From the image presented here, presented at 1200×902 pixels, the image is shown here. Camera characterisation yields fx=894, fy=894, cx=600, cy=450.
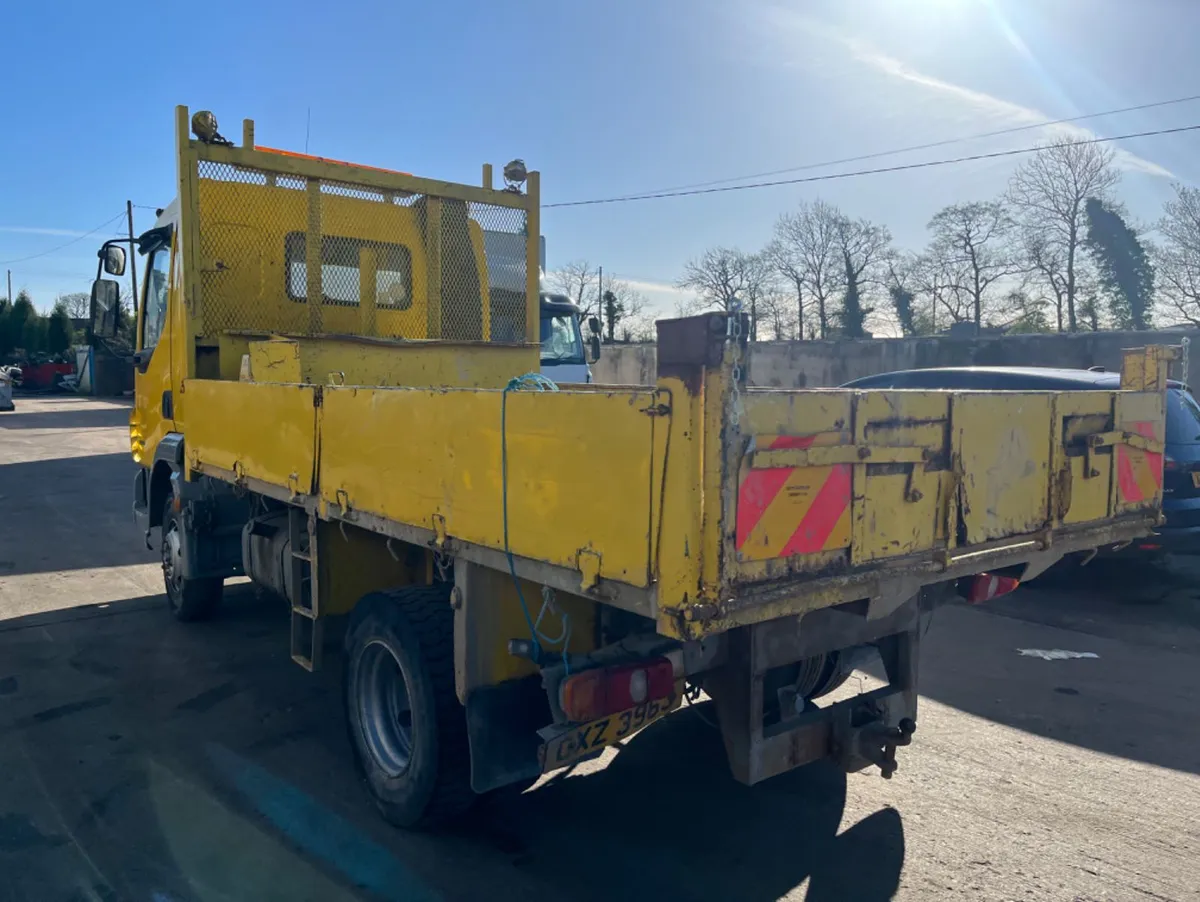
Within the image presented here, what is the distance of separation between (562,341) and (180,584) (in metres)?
8.65

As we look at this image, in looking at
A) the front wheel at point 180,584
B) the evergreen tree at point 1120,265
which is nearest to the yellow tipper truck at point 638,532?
the front wheel at point 180,584

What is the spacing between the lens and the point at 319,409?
4.06 meters

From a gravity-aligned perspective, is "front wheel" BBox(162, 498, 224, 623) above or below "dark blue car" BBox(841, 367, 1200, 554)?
below

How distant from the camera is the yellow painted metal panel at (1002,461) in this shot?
3.15 metres

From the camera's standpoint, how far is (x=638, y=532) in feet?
8.17

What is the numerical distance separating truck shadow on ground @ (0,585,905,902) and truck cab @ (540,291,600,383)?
30.5ft

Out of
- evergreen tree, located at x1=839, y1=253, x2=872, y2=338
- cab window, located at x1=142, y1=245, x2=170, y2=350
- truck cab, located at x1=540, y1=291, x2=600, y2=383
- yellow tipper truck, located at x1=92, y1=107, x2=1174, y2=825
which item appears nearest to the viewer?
yellow tipper truck, located at x1=92, y1=107, x2=1174, y2=825

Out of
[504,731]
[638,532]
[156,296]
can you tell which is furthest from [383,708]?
[156,296]

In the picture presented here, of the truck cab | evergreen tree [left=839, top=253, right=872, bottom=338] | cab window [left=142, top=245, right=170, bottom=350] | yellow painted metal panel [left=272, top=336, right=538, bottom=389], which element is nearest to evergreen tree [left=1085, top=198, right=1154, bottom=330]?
evergreen tree [left=839, top=253, right=872, bottom=338]

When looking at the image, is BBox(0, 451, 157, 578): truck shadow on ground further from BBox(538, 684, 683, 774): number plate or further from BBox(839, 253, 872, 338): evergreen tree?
BBox(839, 253, 872, 338): evergreen tree

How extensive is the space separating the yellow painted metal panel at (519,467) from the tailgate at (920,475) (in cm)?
31

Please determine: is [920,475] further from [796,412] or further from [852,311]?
[852,311]

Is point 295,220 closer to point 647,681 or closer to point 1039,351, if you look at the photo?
point 647,681

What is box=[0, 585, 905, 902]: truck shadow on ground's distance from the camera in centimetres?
334
